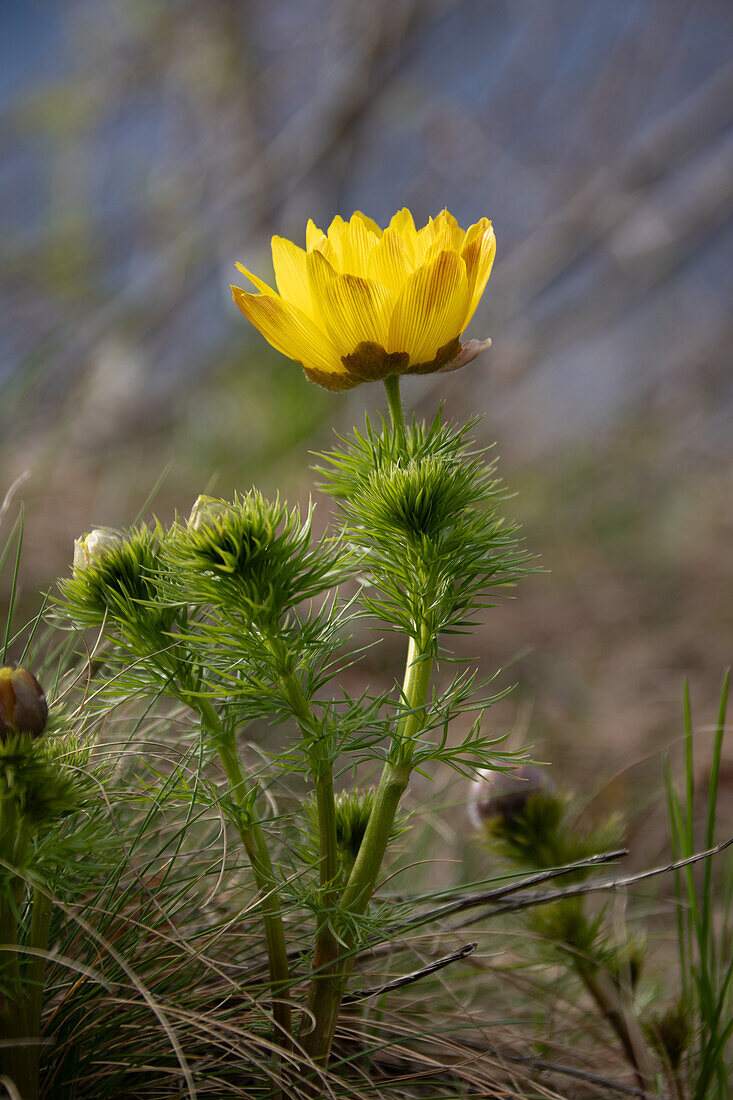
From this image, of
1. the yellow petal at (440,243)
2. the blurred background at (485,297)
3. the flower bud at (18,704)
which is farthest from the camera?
the blurred background at (485,297)

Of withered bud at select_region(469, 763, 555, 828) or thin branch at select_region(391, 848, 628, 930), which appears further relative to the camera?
withered bud at select_region(469, 763, 555, 828)

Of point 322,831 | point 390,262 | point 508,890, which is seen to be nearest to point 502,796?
point 508,890

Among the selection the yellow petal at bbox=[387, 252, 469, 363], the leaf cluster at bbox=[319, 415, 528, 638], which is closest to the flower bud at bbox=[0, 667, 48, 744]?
the leaf cluster at bbox=[319, 415, 528, 638]

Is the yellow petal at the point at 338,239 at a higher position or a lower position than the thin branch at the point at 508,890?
higher

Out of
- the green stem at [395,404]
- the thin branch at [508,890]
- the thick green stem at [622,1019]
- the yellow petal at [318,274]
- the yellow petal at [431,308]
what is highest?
the yellow petal at [318,274]

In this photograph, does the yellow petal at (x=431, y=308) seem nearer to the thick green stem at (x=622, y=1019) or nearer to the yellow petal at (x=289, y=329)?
the yellow petal at (x=289, y=329)

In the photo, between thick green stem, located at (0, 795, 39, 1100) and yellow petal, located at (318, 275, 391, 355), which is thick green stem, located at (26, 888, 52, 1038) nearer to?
thick green stem, located at (0, 795, 39, 1100)

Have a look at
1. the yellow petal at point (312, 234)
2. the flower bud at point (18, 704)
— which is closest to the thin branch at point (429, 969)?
the flower bud at point (18, 704)
